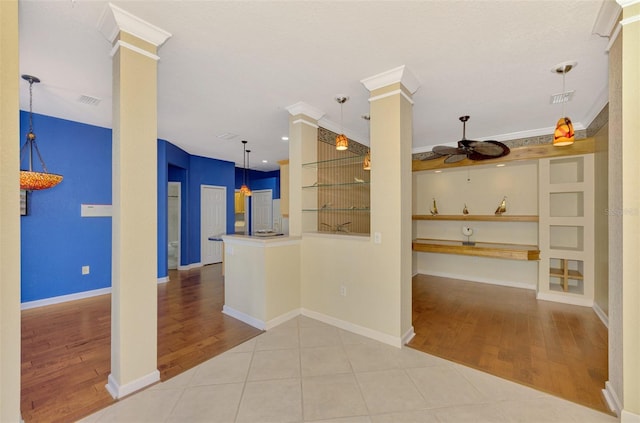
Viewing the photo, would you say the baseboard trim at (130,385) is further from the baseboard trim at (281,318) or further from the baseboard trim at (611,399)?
the baseboard trim at (611,399)

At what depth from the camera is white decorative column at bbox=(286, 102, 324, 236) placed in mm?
3426

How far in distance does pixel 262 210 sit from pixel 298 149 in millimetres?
5763

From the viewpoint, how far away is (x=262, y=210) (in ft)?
29.2

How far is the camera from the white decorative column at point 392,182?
8.46 feet

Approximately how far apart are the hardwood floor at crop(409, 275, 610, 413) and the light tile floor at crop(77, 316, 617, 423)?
22cm

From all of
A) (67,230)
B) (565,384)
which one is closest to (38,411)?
(67,230)

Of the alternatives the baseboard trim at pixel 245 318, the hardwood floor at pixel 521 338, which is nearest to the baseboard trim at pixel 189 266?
the baseboard trim at pixel 245 318

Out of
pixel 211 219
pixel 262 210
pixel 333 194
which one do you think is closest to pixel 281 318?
pixel 333 194

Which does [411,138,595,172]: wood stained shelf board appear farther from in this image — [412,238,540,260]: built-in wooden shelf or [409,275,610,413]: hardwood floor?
[409,275,610,413]: hardwood floor

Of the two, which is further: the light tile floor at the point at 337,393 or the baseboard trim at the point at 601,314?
the baseboard trim at the point at 601,314

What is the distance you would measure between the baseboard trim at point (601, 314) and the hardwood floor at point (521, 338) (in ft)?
0.16

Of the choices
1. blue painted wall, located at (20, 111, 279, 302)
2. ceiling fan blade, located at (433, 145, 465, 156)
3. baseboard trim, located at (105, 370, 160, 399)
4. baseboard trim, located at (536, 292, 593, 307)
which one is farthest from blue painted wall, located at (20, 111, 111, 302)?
baseboard trim, located at (536, 292, 593, 307)

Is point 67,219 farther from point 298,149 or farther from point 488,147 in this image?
point 488,147

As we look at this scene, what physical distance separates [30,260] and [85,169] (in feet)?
4.80
